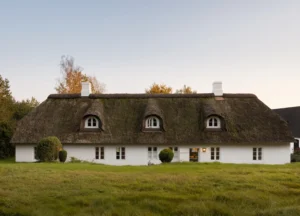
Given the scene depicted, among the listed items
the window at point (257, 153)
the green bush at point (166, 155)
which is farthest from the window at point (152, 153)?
the window at point (257, 153)

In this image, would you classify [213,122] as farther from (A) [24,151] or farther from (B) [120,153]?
(A) [24,151]

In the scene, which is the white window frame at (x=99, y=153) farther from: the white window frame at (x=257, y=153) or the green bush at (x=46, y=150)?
the white window frame at (x=257, y=153)

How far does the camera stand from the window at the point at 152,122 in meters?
25.9

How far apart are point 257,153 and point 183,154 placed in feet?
21.2

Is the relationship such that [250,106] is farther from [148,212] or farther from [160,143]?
[148,212]

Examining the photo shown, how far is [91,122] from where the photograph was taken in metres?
26.1

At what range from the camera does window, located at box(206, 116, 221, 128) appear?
84.5 ft

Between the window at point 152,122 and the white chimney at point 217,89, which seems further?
the white chimney at point 217,89

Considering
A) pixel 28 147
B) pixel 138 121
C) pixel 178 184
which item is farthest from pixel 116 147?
pixel 178 184

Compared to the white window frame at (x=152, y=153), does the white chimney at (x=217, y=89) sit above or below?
above

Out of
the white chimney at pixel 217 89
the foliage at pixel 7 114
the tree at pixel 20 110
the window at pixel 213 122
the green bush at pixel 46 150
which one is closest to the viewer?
the green bush at pixel 46 150

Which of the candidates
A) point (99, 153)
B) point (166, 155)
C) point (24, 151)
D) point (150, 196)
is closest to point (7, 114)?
point (24, 151)

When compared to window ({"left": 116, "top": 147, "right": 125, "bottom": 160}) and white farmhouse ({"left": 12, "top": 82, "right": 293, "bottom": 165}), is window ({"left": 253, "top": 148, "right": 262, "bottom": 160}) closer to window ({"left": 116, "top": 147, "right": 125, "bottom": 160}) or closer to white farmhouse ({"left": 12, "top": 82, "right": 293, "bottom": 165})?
white farmhouse ({"left": 12, "top": 82, "right": 293, "bottom": 165})

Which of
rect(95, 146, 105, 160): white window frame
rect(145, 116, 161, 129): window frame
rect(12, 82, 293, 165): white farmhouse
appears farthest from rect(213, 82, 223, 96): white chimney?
rect(95, 146, 105, 160): white window frame
